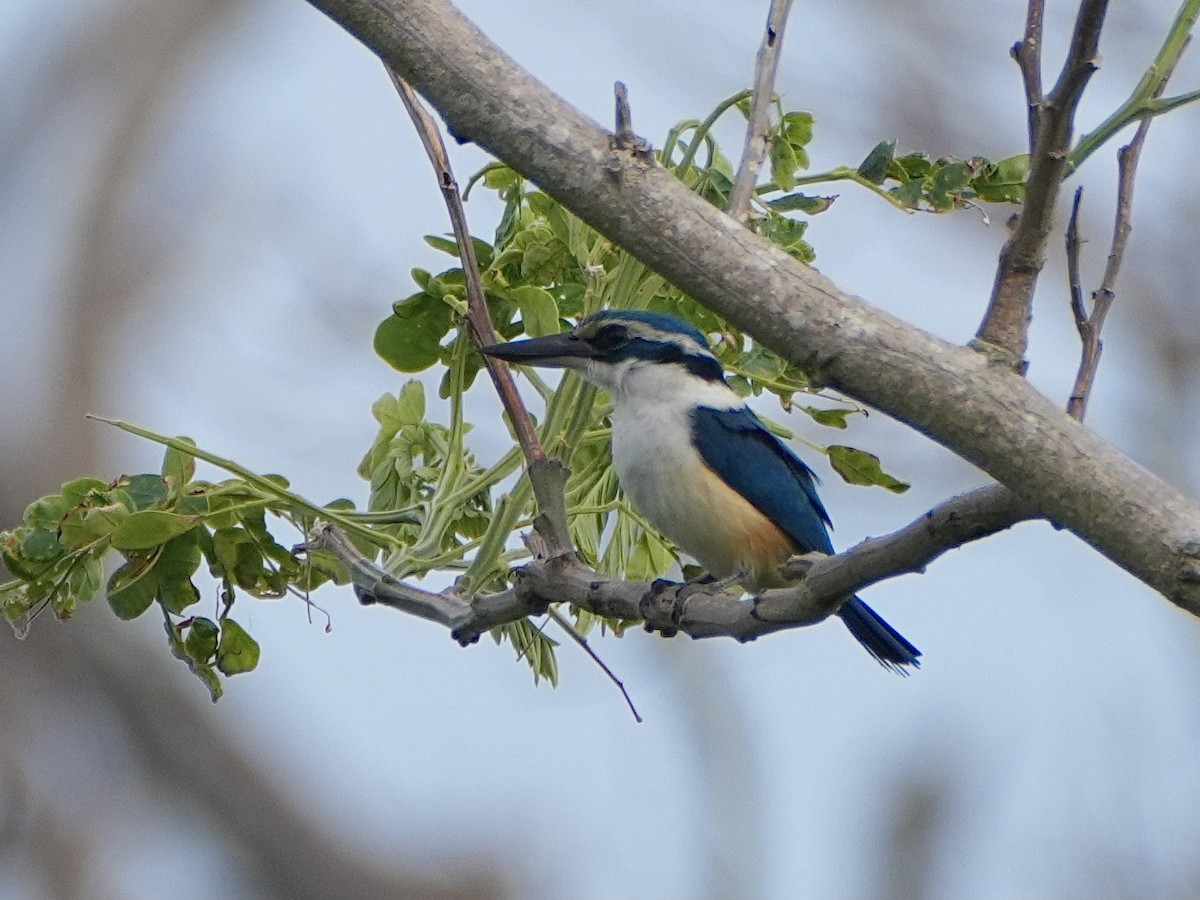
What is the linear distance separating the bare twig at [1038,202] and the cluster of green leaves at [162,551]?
1290mm

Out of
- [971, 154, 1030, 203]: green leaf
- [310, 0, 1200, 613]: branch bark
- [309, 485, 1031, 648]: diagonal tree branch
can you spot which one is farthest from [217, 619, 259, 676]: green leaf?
[971, 154, 1030, 203]: green leaf

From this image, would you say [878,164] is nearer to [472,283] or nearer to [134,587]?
[472,283]

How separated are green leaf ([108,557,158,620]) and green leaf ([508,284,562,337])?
0.82 metres

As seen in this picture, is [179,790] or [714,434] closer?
[714,434]

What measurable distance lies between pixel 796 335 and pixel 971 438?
0.91 ft

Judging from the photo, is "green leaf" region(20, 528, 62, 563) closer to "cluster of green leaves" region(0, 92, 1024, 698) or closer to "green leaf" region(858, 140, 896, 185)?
"cluster of green leaves" region(0, 92, 1024, 698)

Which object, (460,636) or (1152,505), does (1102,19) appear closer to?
(1152,505)

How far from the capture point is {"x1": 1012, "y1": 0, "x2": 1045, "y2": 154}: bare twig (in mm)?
2135

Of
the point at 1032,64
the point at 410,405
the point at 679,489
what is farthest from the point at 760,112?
the point at 679,489

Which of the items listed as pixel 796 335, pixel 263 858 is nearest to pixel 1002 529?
pixel 796 335

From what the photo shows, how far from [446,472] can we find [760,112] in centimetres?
89

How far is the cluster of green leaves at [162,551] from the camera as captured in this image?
8.82ft

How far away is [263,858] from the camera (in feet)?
30.9

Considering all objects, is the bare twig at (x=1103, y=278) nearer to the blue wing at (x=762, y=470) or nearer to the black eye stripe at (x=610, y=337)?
the black eye stripe at (x=610, y=337)
